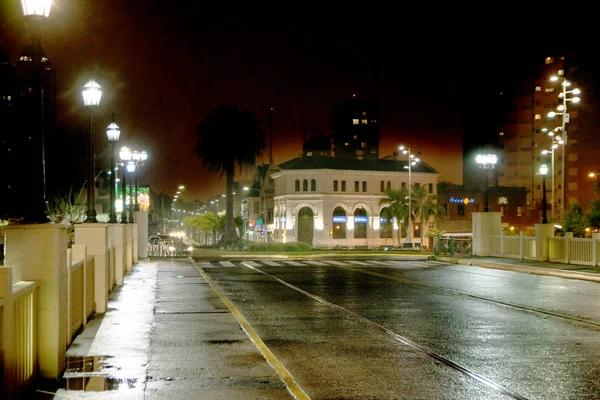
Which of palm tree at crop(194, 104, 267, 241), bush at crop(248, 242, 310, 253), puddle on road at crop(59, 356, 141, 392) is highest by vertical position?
palm tree at crop(194, 104, 267, 241)

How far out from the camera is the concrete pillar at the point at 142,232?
42.0 metres

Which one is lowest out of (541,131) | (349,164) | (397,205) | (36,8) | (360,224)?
(360,224)

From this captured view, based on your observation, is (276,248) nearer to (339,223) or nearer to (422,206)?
(422,206)

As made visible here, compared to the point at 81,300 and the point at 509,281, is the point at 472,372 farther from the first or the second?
the point at 509,281

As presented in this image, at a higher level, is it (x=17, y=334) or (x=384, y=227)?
(x=17, y=334)

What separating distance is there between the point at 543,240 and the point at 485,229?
509 centimetres

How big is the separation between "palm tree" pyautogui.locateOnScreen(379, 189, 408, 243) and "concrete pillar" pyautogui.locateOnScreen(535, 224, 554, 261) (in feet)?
212

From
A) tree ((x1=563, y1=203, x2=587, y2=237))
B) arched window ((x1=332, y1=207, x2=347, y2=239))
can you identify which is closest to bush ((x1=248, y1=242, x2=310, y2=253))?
tree ((x1=563, y1=203, x2=587, y2=237))

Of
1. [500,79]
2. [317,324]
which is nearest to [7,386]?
[317,324]

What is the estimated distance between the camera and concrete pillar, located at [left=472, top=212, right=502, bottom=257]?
4084cm

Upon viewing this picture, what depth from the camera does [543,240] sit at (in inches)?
1416

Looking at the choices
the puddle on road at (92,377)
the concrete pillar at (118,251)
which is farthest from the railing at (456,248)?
the puddle on road at (92,377)

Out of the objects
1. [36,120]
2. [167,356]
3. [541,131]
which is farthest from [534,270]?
[541,131]

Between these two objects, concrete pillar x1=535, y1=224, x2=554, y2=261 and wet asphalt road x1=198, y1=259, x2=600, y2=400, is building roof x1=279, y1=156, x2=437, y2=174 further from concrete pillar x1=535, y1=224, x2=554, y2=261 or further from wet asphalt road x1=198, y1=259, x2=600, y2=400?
wet asphalt road x1=198, y1=259, x2=600, y2=400
